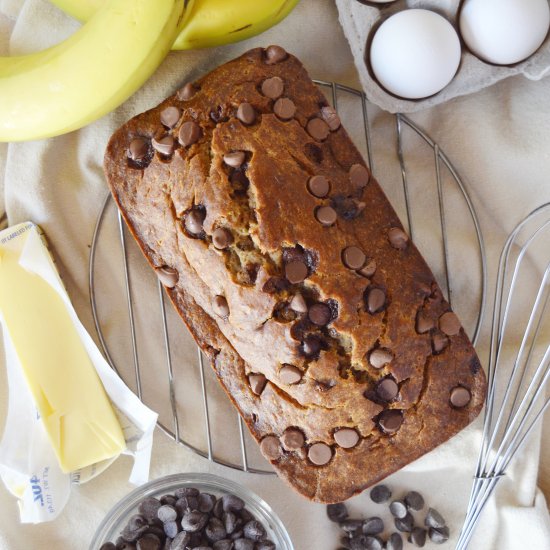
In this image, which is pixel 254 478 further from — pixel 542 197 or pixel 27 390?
pixel 542 197

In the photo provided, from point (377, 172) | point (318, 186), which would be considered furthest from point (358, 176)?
point (377, 172)

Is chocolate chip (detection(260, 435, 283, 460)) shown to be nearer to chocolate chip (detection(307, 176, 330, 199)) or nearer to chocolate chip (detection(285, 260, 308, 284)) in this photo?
chocolate chip (detection(285, 260, 308, 284))

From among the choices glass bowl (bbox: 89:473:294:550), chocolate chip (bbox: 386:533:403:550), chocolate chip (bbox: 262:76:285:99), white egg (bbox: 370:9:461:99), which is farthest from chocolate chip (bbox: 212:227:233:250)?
chocolate chip (bbox: 386:533:403:550)

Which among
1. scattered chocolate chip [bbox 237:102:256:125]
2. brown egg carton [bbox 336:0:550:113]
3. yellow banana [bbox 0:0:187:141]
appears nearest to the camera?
yellow banana [bbox 0:0:187:141]

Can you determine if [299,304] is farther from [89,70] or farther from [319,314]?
[89,70]

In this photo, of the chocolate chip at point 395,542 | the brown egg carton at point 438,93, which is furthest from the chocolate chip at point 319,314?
the chocolate chip at point 395,542

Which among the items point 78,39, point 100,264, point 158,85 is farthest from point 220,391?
point 78,39
